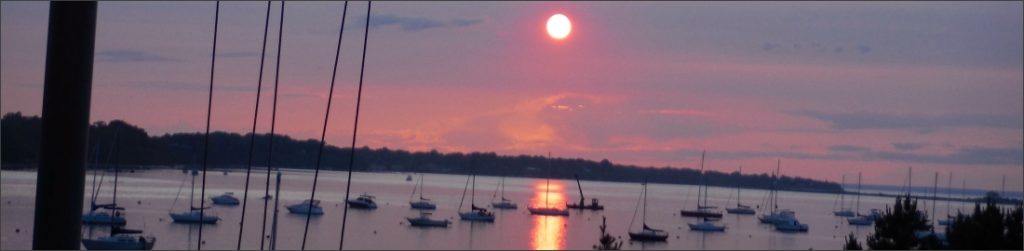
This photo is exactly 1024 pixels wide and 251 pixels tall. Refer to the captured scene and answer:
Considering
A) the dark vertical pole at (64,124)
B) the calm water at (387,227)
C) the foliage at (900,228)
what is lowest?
the calm water at (387,227)

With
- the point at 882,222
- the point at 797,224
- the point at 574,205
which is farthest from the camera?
the point at 574,205

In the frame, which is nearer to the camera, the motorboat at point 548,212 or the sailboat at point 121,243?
the sailboat at point 121,243

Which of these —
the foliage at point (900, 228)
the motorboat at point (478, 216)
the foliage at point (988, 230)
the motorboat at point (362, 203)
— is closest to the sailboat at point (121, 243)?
the foliage at point (900, 228)

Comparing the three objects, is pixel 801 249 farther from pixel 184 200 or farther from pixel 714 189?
pixel 714 189

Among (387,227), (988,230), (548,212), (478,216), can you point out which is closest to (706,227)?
(548,212)

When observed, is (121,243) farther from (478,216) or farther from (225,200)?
(225,200)

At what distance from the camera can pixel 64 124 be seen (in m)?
1.99

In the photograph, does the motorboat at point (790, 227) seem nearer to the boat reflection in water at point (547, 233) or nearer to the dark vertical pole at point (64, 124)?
the boat reflection in water at point (547, 233)

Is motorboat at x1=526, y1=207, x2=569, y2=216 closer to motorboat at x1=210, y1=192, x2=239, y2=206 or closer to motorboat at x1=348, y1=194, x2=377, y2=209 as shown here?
motorboat at x1=348, y1=194, x2=377, y2=209

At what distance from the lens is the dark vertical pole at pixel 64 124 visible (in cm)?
196

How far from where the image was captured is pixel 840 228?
266ft

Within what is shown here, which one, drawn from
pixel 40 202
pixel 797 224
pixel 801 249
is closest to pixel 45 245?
pixel 40 202

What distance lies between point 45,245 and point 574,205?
90.3 meters

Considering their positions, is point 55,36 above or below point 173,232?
above
